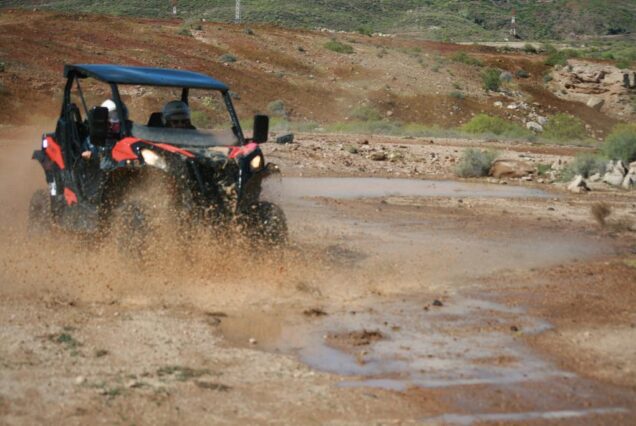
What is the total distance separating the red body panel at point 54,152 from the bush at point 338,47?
43173 millimetres

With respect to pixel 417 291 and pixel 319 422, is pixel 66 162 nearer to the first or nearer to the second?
pixel 417 291

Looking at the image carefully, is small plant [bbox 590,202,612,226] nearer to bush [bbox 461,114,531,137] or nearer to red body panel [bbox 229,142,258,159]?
red body panel [bbox 229,142,258,159]

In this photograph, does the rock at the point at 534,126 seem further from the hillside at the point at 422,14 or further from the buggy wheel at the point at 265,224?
the buggy wheel at the point at 265,224

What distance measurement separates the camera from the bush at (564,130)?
41.2 m

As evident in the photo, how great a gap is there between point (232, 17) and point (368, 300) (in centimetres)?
7433

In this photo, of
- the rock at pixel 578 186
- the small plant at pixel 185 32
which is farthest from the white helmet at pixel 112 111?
the small plant at pixel 185 32

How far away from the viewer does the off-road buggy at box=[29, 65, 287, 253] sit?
406 inches

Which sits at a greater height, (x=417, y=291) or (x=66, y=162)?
(x=66, y=162)

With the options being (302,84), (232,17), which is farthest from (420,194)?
(232,17)

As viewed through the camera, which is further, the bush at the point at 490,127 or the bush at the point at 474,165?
the bush at the point at 490,127

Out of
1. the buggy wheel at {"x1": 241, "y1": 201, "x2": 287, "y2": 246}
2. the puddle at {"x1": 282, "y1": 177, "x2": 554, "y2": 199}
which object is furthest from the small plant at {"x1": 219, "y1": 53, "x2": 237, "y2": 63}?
the buggy wheel at {"x1": 241, "y1": 201, "x2": 287, "y2": 246}

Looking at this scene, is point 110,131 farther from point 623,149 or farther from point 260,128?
point 623,149

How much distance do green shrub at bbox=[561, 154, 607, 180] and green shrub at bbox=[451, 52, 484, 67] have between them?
3566cm

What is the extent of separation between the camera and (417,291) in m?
10.3
